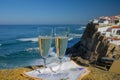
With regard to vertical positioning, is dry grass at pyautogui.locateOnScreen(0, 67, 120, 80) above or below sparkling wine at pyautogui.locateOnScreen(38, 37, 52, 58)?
below

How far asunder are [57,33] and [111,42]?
87.8ft

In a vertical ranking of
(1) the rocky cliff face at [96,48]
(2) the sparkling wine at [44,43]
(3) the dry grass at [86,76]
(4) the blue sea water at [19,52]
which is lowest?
(4) the blue sea water at [19,52]

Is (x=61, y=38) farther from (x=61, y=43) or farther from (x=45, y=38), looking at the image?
(x=45, y=38)

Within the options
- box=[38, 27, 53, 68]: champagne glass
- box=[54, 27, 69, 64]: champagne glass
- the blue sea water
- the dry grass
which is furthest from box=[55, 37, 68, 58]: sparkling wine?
the blue sea water

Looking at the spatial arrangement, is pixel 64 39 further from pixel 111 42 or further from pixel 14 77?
pixel 111 42

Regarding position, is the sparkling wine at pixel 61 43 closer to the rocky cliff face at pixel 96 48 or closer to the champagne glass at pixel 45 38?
the champagne glass at pixel 45 38

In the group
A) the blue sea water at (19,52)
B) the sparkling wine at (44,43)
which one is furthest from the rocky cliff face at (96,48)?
the sparkling wine at (44,43)

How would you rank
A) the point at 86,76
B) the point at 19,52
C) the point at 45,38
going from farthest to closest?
1. the point at 19,52
2. the point at 86,76
3. the point at 45,38

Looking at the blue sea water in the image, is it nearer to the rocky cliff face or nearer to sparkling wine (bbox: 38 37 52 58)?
sparkling wine (bbox: 38 37 52 58)

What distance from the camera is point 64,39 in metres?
5.08

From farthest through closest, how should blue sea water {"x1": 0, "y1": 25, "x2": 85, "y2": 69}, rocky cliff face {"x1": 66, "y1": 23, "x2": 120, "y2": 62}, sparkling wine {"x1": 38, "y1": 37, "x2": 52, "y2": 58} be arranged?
blue sea water {"x1": 0, "y1": 25, "x2": 85, "y2": 69}, rocky cliff face {"x1": 66, "y1": 23, "x2": 120, "y2": 62}, sparkling wine {"x1": 38, "y1": 37, "x2": 52, "y2": 58}

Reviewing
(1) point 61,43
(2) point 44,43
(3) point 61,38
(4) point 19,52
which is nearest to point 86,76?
(1) point 61,43

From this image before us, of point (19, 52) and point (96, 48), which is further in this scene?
point (19, 52)

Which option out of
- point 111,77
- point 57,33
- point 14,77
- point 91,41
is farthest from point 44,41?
point 91,41
